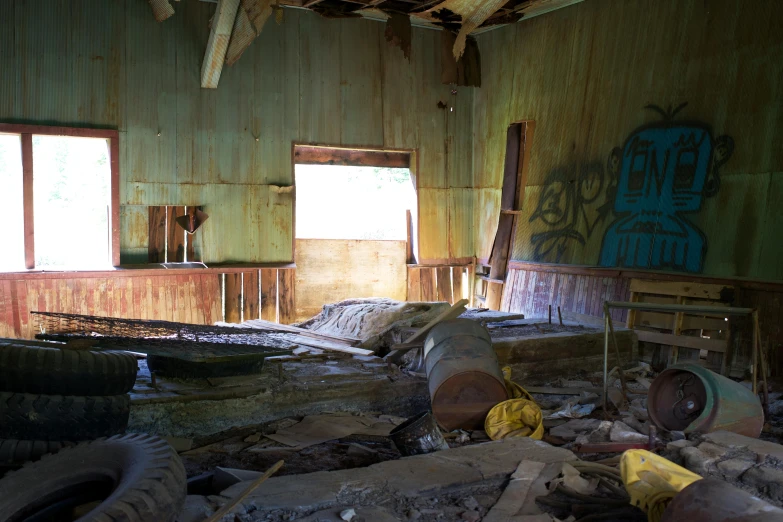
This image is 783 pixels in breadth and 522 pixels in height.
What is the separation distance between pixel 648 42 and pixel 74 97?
27.5 feet

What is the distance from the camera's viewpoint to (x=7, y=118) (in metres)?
9.66

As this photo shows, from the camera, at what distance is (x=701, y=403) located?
5.71m

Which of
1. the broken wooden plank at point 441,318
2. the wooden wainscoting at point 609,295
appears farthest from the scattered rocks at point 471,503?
the wooden wainscoting at point 609,295

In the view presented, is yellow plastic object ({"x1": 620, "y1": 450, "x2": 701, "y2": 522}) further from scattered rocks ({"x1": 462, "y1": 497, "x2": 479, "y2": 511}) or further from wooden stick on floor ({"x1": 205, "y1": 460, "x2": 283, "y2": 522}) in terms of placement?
wooden stick on floor ({"x1": 205, "y1": 460, "x2": 283, "y2": 522})

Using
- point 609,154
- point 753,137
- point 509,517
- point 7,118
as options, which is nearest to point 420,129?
point 609,154

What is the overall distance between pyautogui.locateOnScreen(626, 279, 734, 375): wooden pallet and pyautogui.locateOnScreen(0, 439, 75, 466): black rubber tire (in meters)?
7.17

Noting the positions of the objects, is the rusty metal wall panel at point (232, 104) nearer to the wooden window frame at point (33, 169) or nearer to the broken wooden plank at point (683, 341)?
the wooden window frame at point (33, 169)

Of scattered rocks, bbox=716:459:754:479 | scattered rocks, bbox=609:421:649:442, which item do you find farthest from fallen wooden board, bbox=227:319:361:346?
→ scattered rocks, bbox=716:459:754:479

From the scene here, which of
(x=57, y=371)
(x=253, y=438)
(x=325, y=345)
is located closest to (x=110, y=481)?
(x=57, y=371)

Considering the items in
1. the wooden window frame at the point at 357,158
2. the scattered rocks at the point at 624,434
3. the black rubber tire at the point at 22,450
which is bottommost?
the scattered rocks at the point at 624,434

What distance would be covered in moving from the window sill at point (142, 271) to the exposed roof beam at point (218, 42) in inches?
115

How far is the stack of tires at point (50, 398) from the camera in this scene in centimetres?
484

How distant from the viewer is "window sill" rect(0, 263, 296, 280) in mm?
9613

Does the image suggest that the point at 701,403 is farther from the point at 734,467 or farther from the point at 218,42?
the point at 218,42
